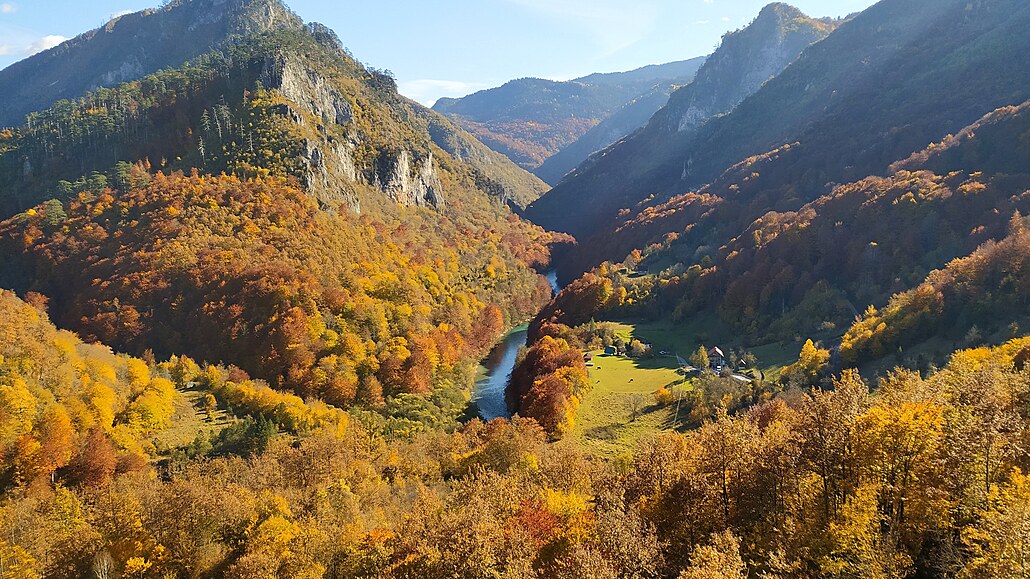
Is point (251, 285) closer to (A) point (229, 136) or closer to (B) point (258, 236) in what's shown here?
(B) point (258, 236)

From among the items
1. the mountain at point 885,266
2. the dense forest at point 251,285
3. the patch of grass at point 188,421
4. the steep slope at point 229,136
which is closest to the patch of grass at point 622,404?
the mountain at point 885,266

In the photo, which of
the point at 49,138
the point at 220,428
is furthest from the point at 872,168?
the point at 49,138

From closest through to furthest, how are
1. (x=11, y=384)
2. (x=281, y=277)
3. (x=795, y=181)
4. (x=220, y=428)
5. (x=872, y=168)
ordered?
Result: (x=11, y=384), (x=220, y=428), (x=281, y=277), (x=872, y=168), (x=795, y=181)

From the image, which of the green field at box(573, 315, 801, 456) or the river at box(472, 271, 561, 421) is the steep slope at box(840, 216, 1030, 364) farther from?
the river at box(472, 271, 561, 421)

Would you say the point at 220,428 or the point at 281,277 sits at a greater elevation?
the point at 281,277

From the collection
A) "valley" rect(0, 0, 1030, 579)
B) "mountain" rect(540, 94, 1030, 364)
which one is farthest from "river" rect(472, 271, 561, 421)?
"mountain" rect(540, 94, 1030, 364)

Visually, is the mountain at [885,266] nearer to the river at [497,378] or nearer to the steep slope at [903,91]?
the river at [497,378]

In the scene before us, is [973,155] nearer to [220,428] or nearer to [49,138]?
[220,428]
